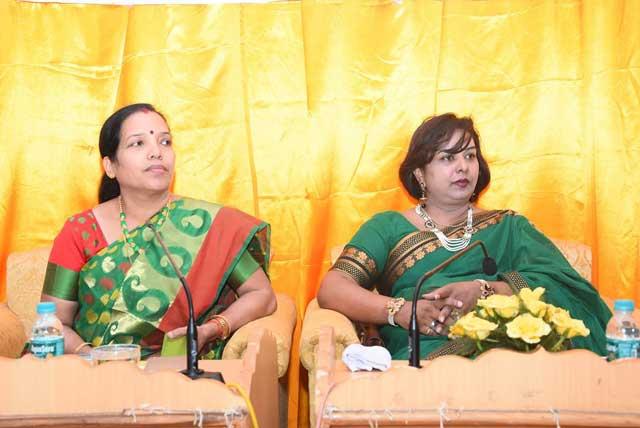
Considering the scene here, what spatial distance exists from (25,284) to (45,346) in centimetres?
125

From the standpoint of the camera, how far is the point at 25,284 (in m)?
3.51

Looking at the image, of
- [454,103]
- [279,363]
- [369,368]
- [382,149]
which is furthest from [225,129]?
[369,368]

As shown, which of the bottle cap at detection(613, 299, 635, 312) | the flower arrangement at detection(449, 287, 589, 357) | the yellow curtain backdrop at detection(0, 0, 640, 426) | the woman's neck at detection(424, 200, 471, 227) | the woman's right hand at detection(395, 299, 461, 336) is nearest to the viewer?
the flower arrangement at detection(449, 287, 589, 357)

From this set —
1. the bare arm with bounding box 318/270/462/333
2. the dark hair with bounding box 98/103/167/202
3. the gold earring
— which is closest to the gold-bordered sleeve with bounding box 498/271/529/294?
the bare arm with bounding box 318/270/462/333

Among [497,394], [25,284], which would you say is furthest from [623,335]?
[25,284]

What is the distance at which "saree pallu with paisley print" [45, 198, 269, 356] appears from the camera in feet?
10.3

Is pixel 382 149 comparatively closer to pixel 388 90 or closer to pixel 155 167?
pixel 388 90

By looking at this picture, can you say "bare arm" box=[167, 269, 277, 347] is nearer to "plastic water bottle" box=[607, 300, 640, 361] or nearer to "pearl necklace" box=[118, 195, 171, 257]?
"pearl necklace" box=[118, 195, 171, 257]

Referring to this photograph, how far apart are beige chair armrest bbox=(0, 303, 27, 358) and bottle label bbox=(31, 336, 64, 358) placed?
2.91ft

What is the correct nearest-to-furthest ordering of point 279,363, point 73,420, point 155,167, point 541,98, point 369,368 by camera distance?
point 73,420 → point 369,368 → point 279,363 → point 155,167 → point 541,98

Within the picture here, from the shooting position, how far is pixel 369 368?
2236mm

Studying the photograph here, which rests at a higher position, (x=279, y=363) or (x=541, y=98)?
(x=541, y=98)

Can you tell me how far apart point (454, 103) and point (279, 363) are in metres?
1.39

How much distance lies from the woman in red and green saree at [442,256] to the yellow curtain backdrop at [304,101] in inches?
14.8
